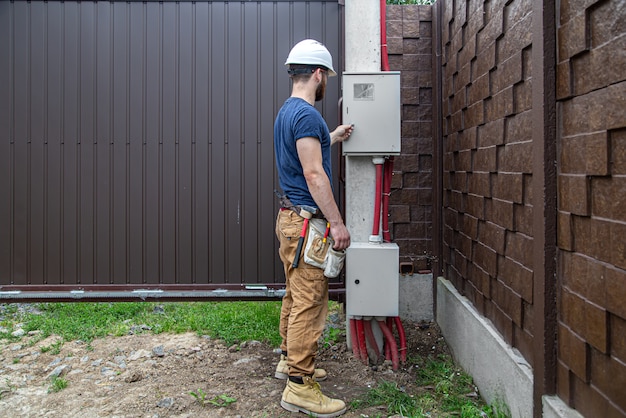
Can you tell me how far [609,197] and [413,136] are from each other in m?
2.63

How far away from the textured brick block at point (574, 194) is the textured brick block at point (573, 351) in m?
0.40

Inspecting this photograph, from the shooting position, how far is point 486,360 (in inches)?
111

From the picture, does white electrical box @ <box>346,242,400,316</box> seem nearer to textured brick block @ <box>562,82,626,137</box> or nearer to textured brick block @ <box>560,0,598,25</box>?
textured brick block @ <box>562,82,626,137</box>

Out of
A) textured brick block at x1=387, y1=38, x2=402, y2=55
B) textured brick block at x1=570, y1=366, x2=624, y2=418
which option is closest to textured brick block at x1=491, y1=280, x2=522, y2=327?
textured brick block at x1=570, y1=366, x2=624, y2=418

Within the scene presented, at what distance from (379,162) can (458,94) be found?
0.68 m

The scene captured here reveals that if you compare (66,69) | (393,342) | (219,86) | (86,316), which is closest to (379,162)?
(393,342)

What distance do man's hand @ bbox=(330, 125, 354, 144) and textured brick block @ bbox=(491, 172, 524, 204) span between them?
0.85 meters

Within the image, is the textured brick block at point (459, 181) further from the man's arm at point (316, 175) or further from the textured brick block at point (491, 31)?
the man's arm at point (316, 175)

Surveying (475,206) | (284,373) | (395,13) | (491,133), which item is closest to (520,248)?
(491,133)

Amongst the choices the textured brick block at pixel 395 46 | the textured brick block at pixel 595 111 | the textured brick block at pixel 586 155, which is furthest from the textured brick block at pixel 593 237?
the textured brick block at pixel 395 46

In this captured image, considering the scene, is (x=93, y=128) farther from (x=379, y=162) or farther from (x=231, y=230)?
(x=379, y=162)

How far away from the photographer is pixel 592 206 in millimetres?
1763

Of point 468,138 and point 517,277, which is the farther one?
point 468,138

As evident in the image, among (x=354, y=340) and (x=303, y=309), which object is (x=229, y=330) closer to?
(x=354, y=340)
